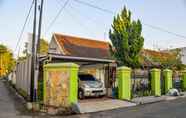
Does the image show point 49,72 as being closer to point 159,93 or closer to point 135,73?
point 135,73

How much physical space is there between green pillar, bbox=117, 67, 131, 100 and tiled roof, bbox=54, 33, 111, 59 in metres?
8.41

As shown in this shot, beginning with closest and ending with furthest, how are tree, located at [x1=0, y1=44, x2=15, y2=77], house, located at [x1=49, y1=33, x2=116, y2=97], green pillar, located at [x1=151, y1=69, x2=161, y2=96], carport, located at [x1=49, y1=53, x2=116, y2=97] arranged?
carport, located at [x1=49, y1=53, x2=116, y2=97]
house, located at [x1=49, y1=33, x2=116, y2=97]
green pillar, located at [x1=151, y1=69, x2=161, y2=96]
tree, located at [x1=0, y1=44, x2=15, y2=77]

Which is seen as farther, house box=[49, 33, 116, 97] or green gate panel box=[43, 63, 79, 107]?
house box=[49, 33, 116, 97]

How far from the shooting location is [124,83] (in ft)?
57.6

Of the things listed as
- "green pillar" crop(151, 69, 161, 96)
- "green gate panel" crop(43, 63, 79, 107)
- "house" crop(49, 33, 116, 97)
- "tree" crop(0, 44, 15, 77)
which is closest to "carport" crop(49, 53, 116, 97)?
"house" crop(49, 33, 116, 97)

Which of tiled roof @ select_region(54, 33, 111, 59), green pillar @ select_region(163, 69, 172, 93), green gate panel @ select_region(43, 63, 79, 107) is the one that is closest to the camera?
green gate panel @ select_region(43, 63, 79, 107)

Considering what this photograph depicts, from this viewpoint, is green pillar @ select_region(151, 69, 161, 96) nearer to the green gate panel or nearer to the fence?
the green gate panel

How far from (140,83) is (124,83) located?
294cm

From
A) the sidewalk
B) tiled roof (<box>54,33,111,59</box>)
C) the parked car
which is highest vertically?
tiled roof (<box>54,33,111,59</box>)

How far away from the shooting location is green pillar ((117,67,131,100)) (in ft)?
56.7

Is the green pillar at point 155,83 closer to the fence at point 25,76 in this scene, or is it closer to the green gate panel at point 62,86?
the green gate panel at point 62,86

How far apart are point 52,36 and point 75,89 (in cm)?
1718

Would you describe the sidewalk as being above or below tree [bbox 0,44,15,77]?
below

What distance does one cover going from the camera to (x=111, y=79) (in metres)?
20.4
